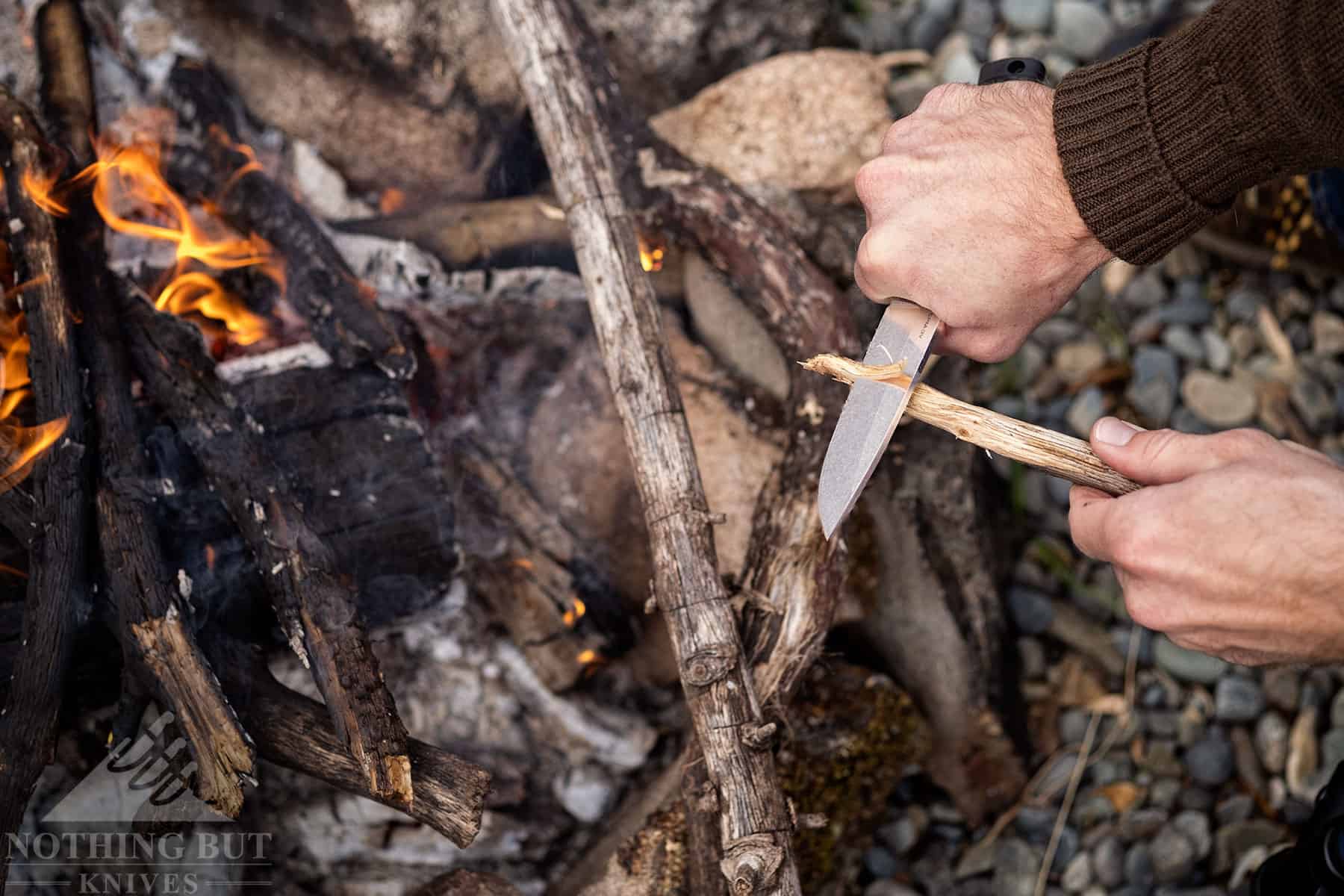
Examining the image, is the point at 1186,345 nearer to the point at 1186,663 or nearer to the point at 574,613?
the point at 1186,663

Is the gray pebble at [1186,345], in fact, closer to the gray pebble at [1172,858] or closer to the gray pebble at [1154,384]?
the gray pebble at [1154,384]

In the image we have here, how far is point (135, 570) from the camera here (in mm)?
1937

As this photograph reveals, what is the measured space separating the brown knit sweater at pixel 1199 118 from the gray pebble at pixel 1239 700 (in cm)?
182

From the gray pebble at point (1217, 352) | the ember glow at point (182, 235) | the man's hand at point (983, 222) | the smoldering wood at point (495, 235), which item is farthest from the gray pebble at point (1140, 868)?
the ember glow at point (182, 235)

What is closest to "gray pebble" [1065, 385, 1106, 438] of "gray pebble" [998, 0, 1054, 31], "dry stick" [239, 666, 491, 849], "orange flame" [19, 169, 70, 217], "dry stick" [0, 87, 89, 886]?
"gray pebble" [998, 0, 1054, 31]

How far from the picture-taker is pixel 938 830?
114 inches

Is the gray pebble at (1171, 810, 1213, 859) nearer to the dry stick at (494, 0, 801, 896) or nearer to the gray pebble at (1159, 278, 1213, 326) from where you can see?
the dry stick at (494, 0, 801, 896)

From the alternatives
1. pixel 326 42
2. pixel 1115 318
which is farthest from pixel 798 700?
pixel 326 42

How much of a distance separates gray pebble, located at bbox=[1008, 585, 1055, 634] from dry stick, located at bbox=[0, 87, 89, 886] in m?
2.70

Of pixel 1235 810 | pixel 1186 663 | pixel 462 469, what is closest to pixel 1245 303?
pixel 1186 663

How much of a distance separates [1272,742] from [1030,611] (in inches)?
30.9

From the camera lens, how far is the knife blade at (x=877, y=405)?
1.76 metres

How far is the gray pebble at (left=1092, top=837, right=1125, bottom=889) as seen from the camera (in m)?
2.75

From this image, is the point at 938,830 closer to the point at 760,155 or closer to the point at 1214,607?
the point at 1214,607
